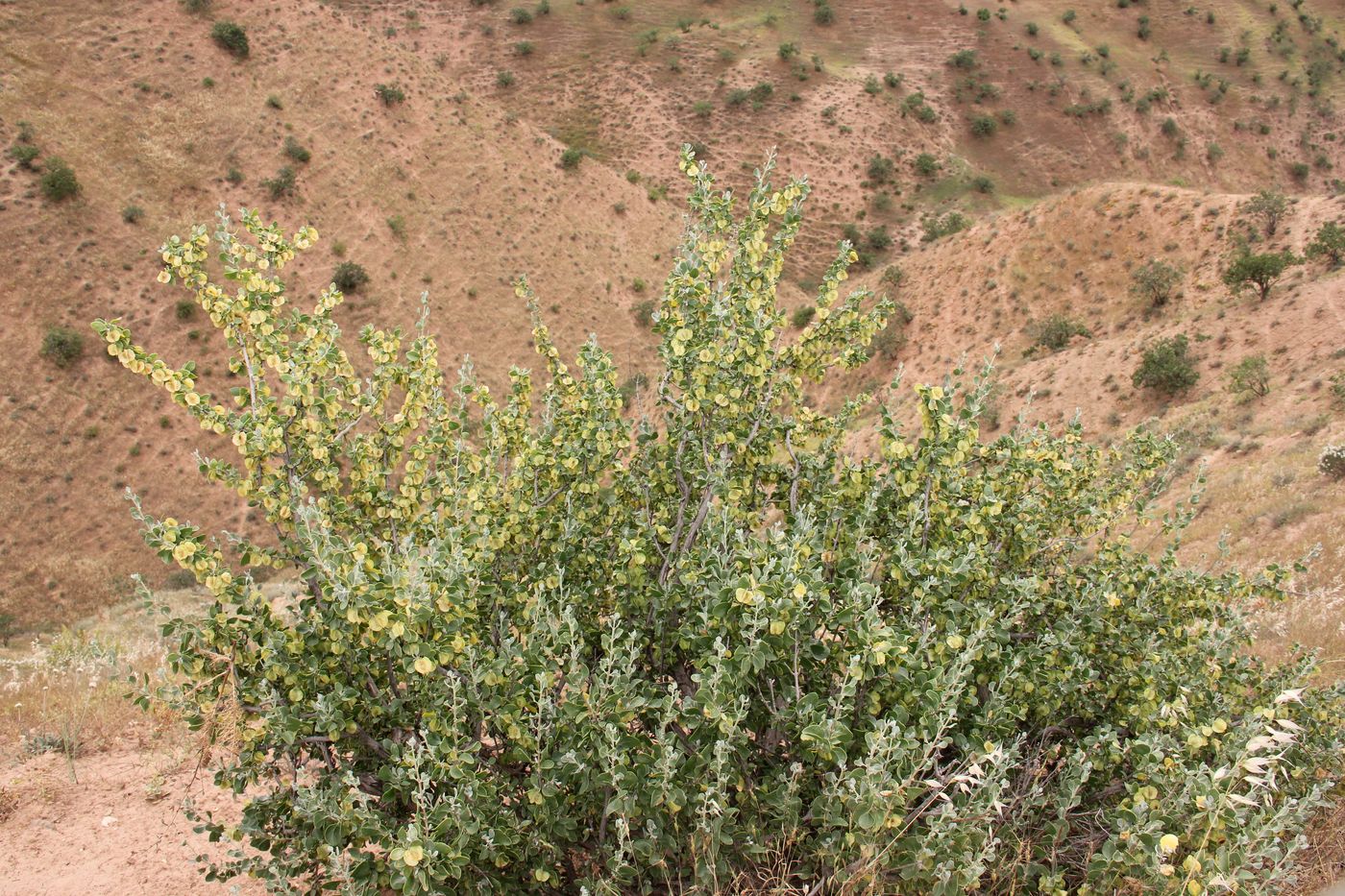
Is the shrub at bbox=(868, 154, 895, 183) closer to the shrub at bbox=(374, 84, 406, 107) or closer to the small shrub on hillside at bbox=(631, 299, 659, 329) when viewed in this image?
the small shrub on hillside at bbox=(631, 299, 659, 329)

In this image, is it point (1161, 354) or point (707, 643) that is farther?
point (1161, 354)

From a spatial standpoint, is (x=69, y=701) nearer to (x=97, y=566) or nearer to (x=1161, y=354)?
(x=97, y=566)

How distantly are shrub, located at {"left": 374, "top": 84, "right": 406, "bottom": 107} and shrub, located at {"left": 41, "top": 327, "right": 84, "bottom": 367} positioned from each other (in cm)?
2108

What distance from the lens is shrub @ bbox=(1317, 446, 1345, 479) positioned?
12.9 metres

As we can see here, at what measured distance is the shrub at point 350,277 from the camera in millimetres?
→ 35750

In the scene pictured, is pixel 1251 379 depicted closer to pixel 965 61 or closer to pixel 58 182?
pixel 58 182

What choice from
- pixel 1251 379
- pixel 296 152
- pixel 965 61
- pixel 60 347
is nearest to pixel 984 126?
pixel 965 61

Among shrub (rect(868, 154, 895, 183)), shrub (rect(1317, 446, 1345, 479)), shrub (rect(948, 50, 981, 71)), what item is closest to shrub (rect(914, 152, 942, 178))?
shrub (rect(868, 154, 895, 183))

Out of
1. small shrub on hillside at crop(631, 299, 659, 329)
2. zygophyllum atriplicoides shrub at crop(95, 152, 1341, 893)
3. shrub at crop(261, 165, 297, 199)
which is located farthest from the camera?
small shrub on hillside at crop(631, 299, 659, 329)

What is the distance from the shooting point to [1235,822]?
3188mm

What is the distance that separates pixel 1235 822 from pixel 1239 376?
828 inches

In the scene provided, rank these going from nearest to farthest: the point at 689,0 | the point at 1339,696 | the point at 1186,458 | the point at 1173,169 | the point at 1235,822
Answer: the point at 1235,822
the point at 1339,696
the point at 1186,458
the point at 1173,169
the point at 689,0

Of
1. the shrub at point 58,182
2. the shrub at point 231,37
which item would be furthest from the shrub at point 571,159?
the shrub at point 58,182

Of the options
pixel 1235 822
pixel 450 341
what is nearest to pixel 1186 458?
pixel 1235 822
